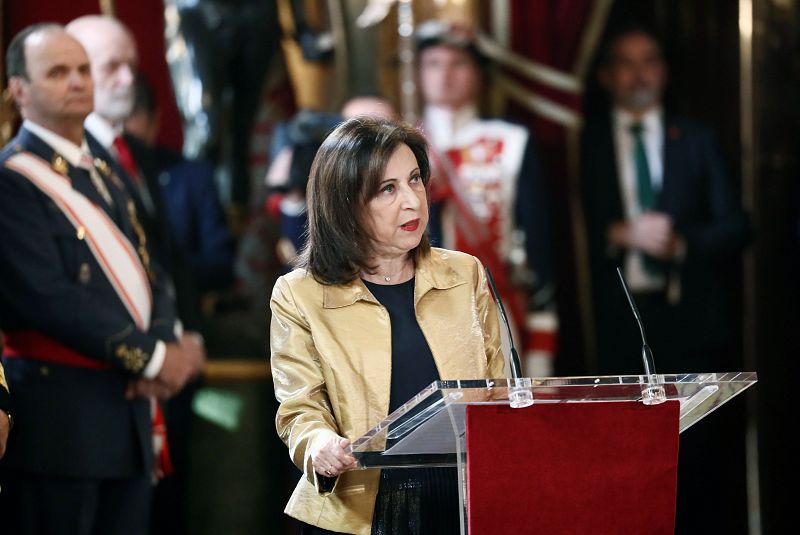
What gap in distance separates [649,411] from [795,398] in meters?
3.90

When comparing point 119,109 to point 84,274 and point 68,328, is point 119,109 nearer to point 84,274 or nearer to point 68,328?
point 84,274

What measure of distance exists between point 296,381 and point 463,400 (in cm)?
42

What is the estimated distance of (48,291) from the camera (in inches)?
131

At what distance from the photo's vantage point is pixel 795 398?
5934 mm

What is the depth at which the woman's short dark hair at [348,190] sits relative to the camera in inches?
96.8

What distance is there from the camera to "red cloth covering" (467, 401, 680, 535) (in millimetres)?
2215

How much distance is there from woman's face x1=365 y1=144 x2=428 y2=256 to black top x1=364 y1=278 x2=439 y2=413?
113mm

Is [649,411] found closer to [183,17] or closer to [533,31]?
[183,17]

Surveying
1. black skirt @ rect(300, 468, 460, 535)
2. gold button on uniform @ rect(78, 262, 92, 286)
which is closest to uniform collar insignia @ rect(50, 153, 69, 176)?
gold button on uniform @ rect(78, 262, 92, 286)

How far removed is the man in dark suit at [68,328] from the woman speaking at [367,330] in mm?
1060

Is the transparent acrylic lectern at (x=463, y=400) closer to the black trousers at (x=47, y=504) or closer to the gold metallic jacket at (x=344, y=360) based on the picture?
the gold metallic jacket at (x=344, y=360)

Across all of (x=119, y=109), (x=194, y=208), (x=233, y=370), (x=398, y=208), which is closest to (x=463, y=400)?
(x=398, y=208)

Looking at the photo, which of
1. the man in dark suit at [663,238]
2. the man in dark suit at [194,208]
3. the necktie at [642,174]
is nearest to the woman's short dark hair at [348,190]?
the man in dark suit at [194,208]

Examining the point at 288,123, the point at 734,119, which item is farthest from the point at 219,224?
the point at 734,119
